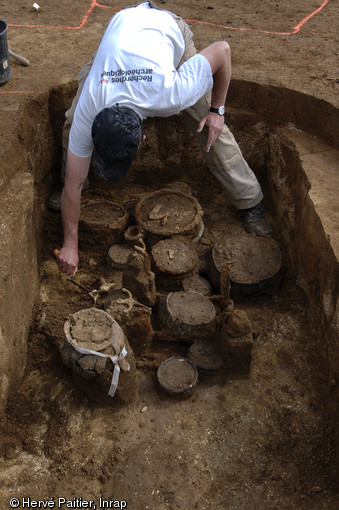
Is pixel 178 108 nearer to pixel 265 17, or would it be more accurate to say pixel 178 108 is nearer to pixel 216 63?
pixel 216 63

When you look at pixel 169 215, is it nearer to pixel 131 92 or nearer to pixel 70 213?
pixel 70 213

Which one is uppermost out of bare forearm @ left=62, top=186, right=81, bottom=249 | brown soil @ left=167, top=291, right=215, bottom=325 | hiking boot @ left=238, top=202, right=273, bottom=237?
bare forearm @ left=62, top=186, right=81, bottom=249

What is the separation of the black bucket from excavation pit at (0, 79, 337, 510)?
49 cm

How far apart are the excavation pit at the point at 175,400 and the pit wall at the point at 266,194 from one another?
0.7 inches

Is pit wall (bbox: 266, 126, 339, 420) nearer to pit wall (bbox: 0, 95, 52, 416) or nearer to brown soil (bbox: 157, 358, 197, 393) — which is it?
brown soil (bbox: 157, 358, 197, 393)

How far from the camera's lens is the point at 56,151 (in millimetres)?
4457

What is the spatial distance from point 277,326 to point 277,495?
3.96 ft

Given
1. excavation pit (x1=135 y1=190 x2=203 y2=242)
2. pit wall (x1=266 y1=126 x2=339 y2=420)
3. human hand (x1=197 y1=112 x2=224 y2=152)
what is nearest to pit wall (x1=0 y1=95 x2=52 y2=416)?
excavation pit (x1=135 y1=190 x2=203 y2=242)

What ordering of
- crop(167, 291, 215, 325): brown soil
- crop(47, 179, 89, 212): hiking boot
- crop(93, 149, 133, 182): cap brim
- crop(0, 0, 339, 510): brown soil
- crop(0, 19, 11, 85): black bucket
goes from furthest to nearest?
crop(47, 179, 89, 212): hiking boot < crop(0, 19, 11, 85): black bucket < crop(167, 291, 215, 325): brown soil < crop(93, 149, 133, 182): cap brim < crop(0, 0, 339, 510): brown soil

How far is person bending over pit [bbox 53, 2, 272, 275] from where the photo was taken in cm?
287

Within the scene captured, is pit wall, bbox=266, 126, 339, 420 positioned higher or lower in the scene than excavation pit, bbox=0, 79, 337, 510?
higher

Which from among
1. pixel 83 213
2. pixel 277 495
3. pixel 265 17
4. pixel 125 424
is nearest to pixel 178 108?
pixel 83 213

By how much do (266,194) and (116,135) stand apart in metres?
2.23

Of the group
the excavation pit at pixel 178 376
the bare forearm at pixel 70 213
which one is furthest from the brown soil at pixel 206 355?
the bare forearm at pixel 70 213
